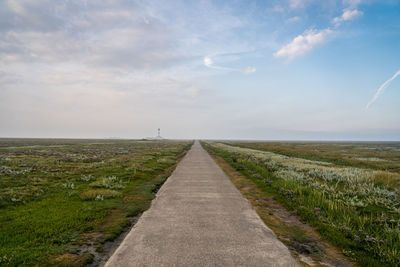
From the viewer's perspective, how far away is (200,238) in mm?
5957

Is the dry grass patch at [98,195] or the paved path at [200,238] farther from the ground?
the paved path at [200,238]

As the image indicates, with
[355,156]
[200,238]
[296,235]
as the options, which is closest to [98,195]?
[200,238]

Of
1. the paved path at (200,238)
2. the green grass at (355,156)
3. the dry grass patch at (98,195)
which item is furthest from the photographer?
the green grass at (355,156)

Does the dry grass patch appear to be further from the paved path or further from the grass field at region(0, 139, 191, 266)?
the paved path

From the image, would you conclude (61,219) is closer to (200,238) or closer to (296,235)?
(200,238)

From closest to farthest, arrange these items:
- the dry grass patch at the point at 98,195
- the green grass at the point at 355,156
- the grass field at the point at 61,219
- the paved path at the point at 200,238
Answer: the paved path at the point at 200,238
the grass field at the point at 61,219
the dry grass patch at the point at 98,195
the green grass at the point at 355,156

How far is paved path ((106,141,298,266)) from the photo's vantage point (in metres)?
4.85

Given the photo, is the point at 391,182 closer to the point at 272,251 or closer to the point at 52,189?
the point at 272,251

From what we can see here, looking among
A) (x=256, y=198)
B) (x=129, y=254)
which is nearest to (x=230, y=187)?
(x=256, y=198)

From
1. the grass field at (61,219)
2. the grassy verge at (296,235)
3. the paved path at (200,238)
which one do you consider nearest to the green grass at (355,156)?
the grassy verge at (296,235)

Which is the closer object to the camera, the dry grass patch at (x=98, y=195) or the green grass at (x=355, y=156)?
the dry grass patch at (x=98, y=195)

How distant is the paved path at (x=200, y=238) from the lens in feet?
15.9

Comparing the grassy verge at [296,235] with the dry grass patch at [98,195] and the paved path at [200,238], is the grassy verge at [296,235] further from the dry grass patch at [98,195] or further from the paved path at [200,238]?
the dry grass patch at [98,195]

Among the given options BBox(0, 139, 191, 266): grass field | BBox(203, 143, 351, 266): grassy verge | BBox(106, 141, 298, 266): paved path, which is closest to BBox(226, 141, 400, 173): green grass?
BBox(203, 143, 351, 266): grassy verge
